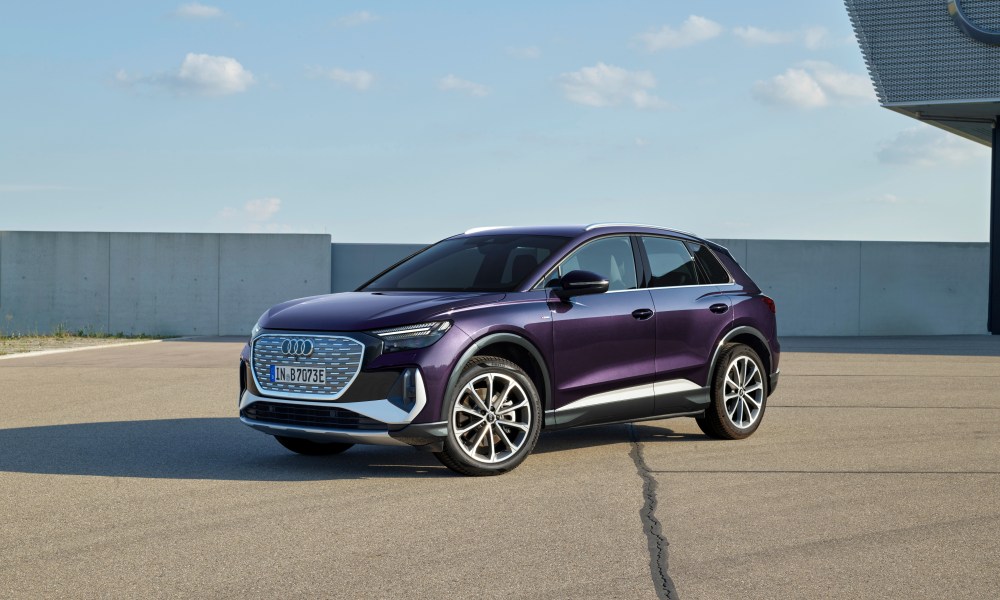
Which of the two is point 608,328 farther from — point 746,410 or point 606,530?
point 606,530

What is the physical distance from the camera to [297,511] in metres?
6.79

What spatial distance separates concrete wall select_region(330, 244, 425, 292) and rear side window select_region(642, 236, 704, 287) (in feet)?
76.7

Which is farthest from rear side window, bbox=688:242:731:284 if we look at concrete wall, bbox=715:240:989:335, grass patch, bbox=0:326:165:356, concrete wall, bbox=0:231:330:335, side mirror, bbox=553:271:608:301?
concrete wall, bbox=0:231:330:335

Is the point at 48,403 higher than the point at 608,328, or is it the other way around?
the point at 608,328

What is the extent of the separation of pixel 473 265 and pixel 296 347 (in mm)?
1654

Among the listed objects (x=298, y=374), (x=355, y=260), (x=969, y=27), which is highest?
(x=969, y=27)

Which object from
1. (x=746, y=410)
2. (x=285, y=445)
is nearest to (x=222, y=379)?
(x=285, y=445)

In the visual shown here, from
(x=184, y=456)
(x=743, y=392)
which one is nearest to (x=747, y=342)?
(x=743, y=392)

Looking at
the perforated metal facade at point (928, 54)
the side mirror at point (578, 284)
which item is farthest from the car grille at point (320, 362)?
the perforated metal facade at point (928, 54)

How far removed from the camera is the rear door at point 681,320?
30.2ft

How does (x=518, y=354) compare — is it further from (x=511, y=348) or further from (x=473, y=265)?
(x=473, y=265)

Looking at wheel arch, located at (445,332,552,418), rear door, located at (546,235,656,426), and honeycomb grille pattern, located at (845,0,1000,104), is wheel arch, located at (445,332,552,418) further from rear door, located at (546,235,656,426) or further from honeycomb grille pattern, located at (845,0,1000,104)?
honeycomb grille pattern, located at (845,0,1000,104)

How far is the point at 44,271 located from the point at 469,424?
27.5 m

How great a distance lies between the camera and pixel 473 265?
29.7 ft
